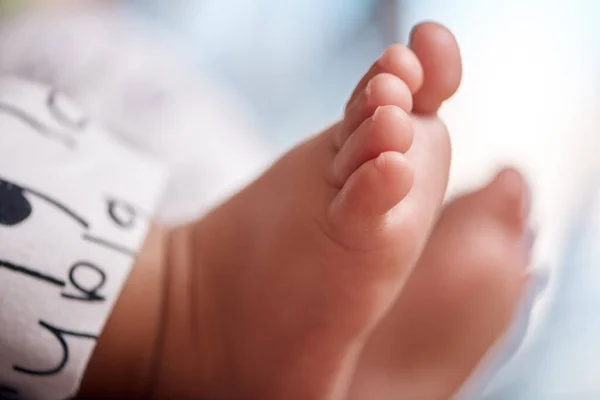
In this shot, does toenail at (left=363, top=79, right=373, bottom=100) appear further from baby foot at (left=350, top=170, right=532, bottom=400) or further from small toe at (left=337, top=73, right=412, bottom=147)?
baby foot at (left=350, top=170, right=532, bottom=400)

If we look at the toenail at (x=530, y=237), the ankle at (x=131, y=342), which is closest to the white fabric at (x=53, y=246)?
the ankle at (x=131, y=342)

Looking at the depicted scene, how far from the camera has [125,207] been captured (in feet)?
1.67

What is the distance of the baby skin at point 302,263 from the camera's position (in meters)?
0.39

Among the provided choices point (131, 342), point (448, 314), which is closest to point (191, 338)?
point (131, 342)

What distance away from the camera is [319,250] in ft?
1.38

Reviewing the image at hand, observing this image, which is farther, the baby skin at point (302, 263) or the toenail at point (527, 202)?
the toenail at point (527, 202)

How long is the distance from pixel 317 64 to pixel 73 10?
0.25 metres

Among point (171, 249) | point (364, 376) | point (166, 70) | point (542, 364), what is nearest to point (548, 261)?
point (542, 364)

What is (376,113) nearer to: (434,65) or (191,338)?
(434,65)

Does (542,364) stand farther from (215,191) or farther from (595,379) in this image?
(215,191)

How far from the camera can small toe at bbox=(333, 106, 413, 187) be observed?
373mm

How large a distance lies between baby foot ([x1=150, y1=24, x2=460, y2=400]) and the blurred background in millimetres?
134

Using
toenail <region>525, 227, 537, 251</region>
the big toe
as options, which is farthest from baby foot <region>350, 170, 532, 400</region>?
the big toe

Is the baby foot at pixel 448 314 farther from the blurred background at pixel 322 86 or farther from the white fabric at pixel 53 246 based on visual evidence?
the white fabric at pixel 53 246
